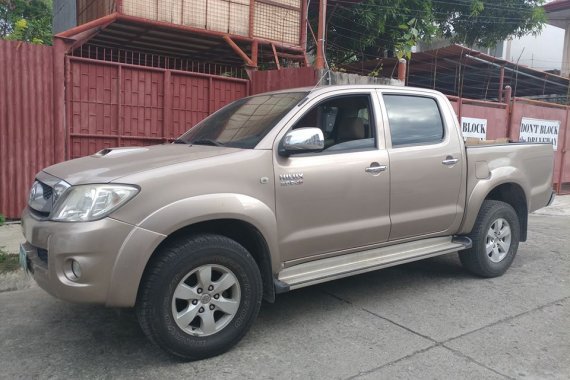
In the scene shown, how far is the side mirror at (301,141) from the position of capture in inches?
140

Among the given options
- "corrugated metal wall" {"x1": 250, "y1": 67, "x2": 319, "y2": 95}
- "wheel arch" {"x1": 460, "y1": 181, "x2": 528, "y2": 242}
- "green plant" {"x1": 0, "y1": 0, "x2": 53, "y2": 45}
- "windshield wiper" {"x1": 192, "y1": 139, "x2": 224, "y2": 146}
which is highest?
"green plant" {"x1": 0, "y1": 0, "x2": 53, "y2": 45}

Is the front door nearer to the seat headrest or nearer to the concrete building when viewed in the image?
the seat headrest

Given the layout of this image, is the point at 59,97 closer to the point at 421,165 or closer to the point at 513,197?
the point at 421,165

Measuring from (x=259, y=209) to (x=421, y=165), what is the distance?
5.67 feet

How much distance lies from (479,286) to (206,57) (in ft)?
27.3

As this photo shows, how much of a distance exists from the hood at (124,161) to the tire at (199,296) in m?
0.55

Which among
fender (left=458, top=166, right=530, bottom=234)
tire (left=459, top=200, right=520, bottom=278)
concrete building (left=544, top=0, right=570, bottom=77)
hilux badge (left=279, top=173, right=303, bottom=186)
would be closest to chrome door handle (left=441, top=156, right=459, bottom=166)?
fender (left=458, top=166, right=530, bottom=234)

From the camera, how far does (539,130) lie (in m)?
11.9

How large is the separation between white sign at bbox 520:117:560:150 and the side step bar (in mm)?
7877

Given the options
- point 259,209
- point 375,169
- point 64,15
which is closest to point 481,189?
point 375,169

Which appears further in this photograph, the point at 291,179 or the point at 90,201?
the point at 291,179

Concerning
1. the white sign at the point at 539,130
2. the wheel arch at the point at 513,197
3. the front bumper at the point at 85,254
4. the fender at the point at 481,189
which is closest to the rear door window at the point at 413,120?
the fender at the point at 481,189

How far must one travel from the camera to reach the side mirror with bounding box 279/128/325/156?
140 inches

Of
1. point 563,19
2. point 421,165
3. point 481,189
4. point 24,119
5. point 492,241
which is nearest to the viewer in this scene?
point 421,165
